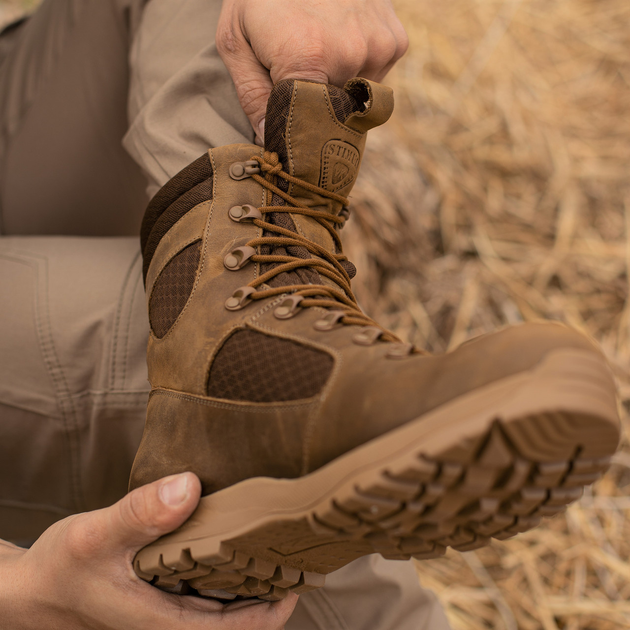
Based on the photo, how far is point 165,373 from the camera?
648 millimetres

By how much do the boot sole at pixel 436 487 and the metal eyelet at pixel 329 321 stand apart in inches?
5.4

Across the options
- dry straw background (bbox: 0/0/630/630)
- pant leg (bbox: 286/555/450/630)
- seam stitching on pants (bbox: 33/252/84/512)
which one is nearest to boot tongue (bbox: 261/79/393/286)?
seam stitching on pants (bbox: 33/252/84/512)

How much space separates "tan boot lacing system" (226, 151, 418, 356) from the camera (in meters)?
0.59

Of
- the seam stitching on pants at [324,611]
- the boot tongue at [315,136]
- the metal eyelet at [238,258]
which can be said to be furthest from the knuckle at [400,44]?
the seam stitching on pants at [324,611]

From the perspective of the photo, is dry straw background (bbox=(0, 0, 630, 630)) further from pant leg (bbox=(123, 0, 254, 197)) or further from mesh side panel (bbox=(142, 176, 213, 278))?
mesh side panel (bbox=(142, 176, 213, 278))

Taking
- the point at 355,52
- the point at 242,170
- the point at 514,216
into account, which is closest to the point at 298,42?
the point at 355,52

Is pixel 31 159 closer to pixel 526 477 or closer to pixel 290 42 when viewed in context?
pixel 290 42

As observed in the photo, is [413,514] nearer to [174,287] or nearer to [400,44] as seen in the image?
[174,287]

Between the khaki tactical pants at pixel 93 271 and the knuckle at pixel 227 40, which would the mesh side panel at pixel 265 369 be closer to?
the khaki tactical pants at pixel 93 271

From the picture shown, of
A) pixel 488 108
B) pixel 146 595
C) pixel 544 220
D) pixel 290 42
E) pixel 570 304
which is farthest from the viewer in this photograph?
pixel 488 108

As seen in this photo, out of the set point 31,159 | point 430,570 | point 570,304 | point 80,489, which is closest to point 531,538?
point 430,570

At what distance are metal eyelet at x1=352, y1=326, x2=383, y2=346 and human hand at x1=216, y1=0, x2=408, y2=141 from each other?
14.4 inches

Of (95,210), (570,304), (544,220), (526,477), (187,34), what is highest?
(187,34)

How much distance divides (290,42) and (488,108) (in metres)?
1.37
